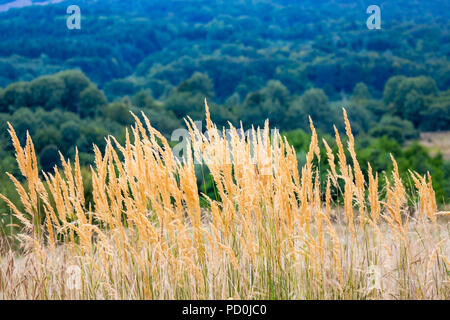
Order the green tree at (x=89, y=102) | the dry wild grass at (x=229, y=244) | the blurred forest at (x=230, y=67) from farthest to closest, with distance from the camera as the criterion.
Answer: the green tree at (x=89, y=102) < the blurred forest at (x=230, y=67) < the dry wild grass at (x=229, y=244)

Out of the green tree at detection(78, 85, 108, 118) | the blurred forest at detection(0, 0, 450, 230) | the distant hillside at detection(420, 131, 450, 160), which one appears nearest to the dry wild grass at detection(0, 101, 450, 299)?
the blurred forest at detection(0, 0, 450, 230)

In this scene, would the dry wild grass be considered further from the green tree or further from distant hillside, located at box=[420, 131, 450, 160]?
the green tree

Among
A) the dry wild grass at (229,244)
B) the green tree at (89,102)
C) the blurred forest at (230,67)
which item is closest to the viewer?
the dry wild grass at (229,244)

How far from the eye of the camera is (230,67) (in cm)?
2888

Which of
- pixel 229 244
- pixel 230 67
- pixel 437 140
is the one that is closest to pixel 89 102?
pixel 230 67

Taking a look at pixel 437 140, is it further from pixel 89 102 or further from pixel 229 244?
pixel 229 244

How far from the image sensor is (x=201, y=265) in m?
2.40

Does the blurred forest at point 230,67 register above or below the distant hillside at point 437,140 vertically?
above

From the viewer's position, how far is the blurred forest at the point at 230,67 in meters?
19.7

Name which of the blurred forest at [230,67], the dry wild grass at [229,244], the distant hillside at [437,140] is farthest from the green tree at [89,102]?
the dry wild grass at [229,244]

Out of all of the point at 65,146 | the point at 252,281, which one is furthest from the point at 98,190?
the point at 65,146

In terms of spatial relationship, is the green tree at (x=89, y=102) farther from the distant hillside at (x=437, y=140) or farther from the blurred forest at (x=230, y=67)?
the distant hillside at (x=437, y=140)
